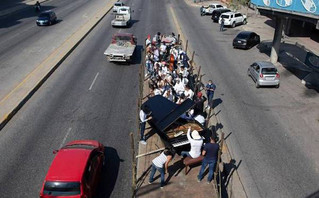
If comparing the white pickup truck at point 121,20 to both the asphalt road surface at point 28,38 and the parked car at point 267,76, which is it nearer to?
the asphalt road surface at point 28,38

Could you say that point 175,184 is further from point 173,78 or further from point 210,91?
point 173,78

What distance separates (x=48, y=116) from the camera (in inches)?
661

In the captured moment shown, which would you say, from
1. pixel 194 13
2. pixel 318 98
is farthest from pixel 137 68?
pixel 194 13

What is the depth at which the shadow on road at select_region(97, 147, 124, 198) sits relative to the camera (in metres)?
11.4

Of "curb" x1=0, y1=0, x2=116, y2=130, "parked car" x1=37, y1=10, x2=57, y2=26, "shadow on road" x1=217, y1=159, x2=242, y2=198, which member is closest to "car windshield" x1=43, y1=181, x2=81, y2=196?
"shadow on road" x1=217, y1=159, x2=242, y2=198

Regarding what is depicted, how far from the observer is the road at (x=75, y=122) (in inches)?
477

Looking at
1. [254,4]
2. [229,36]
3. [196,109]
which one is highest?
[254,4]

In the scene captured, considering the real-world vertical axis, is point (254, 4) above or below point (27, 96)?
above

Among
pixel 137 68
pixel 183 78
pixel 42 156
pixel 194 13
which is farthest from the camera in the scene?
pixel 194 13

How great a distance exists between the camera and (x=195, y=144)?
35.6 ft

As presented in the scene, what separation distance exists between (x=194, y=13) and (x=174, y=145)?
45.6m

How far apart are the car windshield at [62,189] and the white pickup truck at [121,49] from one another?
15.8 meters

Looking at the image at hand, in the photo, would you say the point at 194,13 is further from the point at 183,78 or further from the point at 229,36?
the point at 183,78

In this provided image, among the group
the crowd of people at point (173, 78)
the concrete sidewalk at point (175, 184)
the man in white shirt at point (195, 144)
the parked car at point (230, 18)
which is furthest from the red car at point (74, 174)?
the parked car at point (230, 18)
